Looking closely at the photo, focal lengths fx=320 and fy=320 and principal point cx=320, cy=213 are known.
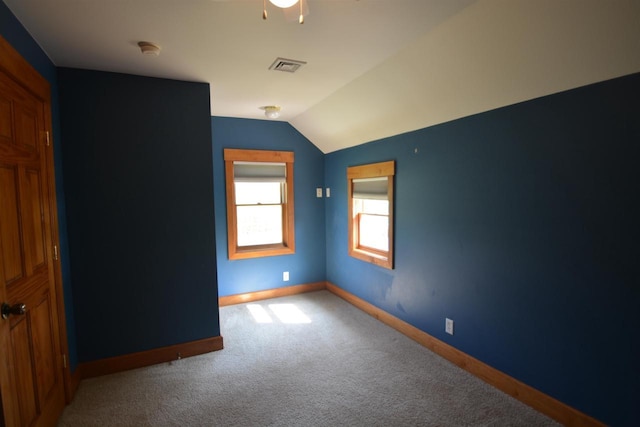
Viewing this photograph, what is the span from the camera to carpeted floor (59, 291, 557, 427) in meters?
2.10

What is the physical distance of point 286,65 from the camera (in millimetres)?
2537

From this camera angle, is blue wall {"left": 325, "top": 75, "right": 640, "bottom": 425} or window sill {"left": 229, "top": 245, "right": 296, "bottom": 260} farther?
window sill {"left": 229, "top": 245, "right": 296, "bottom": 260}

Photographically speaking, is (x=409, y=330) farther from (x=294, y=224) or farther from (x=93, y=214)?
(x=93, y=214)

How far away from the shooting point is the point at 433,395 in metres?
2.31

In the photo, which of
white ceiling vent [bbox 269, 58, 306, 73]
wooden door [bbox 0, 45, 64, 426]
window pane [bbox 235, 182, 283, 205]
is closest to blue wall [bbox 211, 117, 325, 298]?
window pane [bbox 235, 182, 283, 205]

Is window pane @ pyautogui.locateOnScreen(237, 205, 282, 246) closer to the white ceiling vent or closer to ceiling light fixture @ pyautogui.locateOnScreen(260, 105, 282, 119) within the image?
ceiling light fixture @ pyautogui.locateOnScreen(260, 105, 282, 119)

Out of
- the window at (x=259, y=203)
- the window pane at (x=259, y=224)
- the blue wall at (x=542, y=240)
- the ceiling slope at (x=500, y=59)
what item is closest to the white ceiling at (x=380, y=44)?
the ceiling slope at (x=500, y=59)

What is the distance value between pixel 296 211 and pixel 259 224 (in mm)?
559

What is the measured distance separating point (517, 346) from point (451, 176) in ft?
4.46

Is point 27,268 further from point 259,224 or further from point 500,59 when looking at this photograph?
point 500,59

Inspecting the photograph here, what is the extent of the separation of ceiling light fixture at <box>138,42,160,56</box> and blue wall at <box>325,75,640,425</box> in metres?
2.25

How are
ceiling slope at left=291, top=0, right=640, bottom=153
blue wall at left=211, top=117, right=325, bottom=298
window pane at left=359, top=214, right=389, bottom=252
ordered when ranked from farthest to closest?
blue wall at left=211, top=117, right=325, bottom=298, window pane at left=359, top=214, right=389, bottom=252, ceiling slope at left=291, top=0, right=640, bottom=153

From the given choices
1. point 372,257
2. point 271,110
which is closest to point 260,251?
point 372,257

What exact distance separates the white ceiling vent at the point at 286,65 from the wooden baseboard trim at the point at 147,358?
248cm
